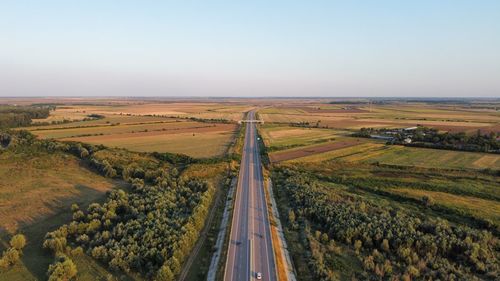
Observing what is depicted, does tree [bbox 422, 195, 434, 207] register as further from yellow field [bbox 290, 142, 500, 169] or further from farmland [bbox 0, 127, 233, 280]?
farmland [bbox 0, 127, 233, 280]

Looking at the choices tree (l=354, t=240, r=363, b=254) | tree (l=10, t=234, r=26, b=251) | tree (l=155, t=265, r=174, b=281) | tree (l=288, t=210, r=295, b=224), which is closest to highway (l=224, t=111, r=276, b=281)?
tree (l=288, t=210, r=295, b=224)

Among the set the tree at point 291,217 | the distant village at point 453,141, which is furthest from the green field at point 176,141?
the distant village at point 453,141

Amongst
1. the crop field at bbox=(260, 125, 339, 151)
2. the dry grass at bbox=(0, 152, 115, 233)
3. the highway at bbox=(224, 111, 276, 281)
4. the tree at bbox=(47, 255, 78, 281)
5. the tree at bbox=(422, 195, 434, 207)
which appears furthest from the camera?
the crop field at bbox=(260, 125, 339, 151)

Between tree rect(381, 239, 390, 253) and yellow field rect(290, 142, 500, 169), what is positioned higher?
yellow field rect(290, 142, 500, 169)

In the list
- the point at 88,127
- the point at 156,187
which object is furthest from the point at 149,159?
the point at 88,127

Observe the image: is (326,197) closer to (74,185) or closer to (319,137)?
(74,185)

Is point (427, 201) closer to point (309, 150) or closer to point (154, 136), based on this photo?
point (309, 150)
